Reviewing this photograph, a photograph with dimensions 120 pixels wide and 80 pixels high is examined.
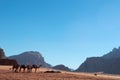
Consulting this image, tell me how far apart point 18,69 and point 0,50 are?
220ft

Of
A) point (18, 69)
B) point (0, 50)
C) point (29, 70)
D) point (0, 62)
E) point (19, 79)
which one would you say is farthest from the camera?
point (0, 50)

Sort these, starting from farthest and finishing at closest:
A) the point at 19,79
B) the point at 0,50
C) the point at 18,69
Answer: the point at 0,50 → the point at 18,69 → the point at 19,79

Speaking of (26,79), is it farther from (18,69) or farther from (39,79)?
(18,69)

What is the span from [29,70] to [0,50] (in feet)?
232

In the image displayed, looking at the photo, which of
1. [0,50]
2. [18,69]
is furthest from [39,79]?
[0,50]

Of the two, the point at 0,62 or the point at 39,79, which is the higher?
the point at 0,62

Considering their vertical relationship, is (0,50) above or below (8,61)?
above

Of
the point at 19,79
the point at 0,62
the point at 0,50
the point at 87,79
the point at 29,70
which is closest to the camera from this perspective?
the point at 19,79

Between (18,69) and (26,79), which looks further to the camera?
(18,69)

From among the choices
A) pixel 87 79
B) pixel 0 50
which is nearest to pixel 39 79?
pixel 87 79

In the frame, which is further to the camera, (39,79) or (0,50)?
(0,50)

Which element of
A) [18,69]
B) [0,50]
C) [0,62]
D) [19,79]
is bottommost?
[19,79]

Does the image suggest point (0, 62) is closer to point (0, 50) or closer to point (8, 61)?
point (8, 61)

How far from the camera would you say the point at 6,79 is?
31.9 metres
